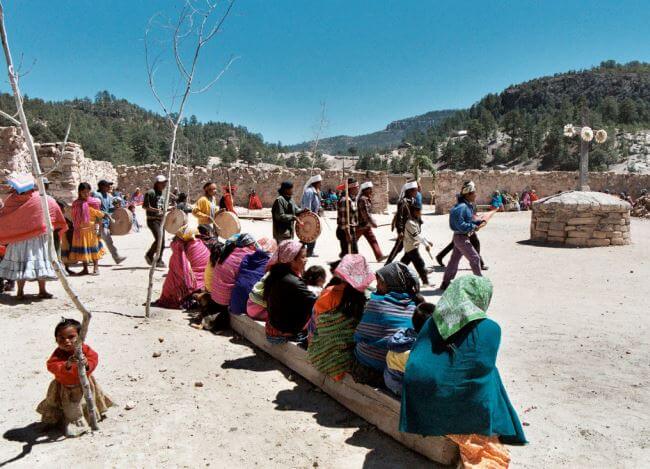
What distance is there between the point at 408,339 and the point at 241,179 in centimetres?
1940

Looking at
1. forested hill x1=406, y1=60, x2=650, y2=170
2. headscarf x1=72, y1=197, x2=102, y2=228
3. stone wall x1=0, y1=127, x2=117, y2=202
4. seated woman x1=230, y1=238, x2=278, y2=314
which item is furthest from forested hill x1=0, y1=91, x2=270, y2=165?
forested hill x1=406, y1=60, x2=650, y2=170

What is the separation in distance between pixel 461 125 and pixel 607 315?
299ft

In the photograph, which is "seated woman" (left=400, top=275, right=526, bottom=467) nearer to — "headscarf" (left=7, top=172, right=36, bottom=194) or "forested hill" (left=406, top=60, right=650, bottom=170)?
"headscarf" (left=7, top=172, right=36, bottom=194)

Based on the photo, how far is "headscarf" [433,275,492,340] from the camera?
246 cm

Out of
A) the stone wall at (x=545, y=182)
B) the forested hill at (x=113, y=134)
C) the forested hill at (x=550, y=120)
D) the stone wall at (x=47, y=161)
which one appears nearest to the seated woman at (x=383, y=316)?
the stone wall at (x=47, y=161)

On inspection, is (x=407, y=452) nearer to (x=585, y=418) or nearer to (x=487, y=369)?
(x=487, y=369)

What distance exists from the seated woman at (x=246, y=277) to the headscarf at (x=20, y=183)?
2.88 metres

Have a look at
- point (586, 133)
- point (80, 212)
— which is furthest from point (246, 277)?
point (586, 133)

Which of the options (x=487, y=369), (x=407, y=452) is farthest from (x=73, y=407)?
(x=487, y=369)

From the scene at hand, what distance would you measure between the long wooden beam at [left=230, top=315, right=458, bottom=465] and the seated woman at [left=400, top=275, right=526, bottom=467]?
178 millimetres

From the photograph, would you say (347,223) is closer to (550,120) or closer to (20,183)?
(20,183)

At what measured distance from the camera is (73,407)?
3.11 metres

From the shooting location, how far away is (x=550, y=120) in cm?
6794

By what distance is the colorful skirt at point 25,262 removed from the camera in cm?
566
